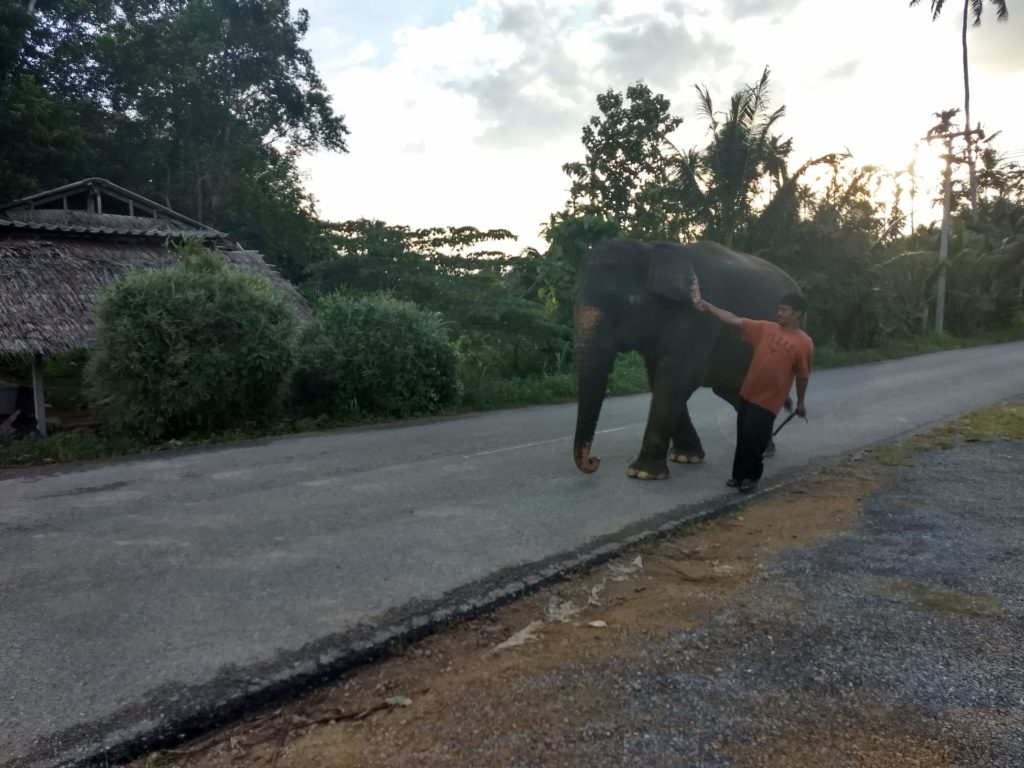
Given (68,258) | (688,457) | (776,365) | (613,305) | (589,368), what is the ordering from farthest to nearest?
(68,258), (688,457), (613,305), (589,368), (776,365)

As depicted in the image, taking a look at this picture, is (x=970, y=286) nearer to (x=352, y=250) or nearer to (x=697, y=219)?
(x=697, y=219)

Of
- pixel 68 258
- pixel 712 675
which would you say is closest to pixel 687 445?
pixel 712 675

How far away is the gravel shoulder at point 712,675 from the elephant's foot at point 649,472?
6.27ft

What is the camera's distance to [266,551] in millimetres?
5082

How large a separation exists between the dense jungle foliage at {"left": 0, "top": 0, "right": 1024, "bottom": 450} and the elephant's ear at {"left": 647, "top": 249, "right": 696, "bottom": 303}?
6.68m

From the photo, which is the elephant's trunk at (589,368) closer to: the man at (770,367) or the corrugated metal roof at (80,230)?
the man at (770,367)

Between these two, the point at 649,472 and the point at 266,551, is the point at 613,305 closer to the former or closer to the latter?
the point at 649,472

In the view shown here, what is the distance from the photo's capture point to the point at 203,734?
2957 millimetres

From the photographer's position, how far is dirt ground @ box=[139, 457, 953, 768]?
8.92 feet

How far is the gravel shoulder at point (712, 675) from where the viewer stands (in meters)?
2.75

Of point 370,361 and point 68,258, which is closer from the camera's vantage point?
point 370,361

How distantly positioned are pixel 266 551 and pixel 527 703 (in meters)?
2.61

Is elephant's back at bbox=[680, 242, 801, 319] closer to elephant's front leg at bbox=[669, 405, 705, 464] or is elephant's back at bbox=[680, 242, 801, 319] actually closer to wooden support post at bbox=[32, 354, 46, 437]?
elephant's front leg at bbox=[669, 405, 705, 464]

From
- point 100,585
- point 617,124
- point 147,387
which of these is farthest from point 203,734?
point 617,124
